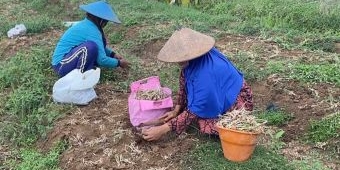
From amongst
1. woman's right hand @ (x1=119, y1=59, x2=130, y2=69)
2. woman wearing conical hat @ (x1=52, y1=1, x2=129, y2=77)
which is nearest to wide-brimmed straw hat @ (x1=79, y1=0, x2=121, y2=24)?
woman wearing conical hat @ (x1=52, y1=1, x2=129, y2=77)

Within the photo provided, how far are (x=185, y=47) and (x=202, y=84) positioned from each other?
0.31 m

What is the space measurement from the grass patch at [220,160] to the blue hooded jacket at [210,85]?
285 mm

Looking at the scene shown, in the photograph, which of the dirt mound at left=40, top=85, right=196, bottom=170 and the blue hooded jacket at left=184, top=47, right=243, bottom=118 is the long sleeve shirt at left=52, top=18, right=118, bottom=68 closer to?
the dirt mound at left=40, top=85, right=196, bottom=170

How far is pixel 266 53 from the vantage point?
6.48 meters

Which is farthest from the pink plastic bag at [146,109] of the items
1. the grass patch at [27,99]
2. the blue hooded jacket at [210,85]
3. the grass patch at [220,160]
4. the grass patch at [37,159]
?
the grass patch at [27,99]

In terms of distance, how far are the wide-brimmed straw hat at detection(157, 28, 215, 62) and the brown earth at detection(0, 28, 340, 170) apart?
0.78 meters

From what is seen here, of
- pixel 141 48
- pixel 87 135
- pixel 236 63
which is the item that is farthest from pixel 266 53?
pixel 87 135

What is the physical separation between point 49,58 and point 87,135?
1958mm

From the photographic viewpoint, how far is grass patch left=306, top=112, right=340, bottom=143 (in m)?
4.46

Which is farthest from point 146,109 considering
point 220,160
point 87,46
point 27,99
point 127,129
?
point 27,99

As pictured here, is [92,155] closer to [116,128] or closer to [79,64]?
[116,128]

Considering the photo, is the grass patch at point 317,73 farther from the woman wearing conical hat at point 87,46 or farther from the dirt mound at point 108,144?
the woman wearing conical hat at point 87,46

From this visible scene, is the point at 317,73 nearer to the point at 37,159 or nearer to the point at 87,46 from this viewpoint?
the point at 87,46

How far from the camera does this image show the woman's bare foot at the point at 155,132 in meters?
4.04
